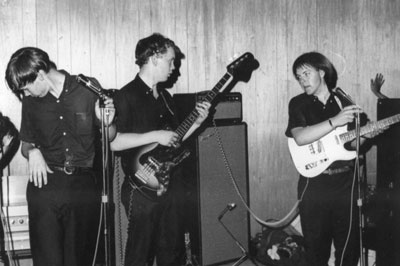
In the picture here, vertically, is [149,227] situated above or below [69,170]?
below

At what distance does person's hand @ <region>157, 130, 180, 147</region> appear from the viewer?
3.47 metres

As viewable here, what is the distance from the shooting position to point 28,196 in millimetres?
3035

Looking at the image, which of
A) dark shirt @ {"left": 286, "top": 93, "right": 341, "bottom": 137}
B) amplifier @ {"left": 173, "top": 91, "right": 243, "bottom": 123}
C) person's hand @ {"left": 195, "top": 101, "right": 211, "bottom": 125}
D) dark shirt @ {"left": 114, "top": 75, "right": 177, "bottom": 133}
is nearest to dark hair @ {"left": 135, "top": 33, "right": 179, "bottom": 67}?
dark shirt @ {"left": 114, "top": 75, "right": 177, "bottom": 133}

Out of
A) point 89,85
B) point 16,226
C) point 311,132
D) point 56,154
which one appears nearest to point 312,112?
point 311,132

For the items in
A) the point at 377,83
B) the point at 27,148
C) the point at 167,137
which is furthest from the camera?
the point at 377,83

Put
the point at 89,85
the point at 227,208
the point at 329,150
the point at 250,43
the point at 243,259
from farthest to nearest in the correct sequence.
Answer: the point at 250,43, the point at 243,259, the point at 227,208, the point at 329,150, the point at 89,85

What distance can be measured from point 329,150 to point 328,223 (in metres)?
0.55

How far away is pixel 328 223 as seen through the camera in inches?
141

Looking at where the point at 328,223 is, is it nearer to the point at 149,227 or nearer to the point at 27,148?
the point at 149,227

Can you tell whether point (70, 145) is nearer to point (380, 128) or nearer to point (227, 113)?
point (227, 113)

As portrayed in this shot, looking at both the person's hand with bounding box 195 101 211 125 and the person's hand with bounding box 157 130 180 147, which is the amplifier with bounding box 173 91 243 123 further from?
the person's hand with bounding box 157 130 180 147

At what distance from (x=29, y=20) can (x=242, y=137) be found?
6.64ft

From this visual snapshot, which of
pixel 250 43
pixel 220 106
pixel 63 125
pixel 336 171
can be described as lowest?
pixel 336 171

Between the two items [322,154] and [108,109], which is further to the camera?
[322,154]
